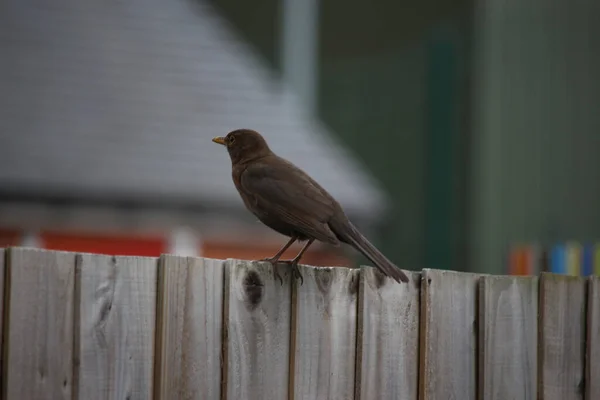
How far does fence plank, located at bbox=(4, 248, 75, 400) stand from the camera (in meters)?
3.22

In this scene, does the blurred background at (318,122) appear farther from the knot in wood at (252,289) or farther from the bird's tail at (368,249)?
the knot in wood at (252,289)

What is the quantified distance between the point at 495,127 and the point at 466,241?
1.81 m

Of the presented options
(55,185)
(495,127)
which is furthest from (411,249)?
(55,185)

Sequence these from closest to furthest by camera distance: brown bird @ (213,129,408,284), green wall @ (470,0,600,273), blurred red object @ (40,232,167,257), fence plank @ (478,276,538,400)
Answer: fence plank @ (478,276,538,400) → brown bird @ (213,129,408,284) → blurred red object @ (40,232,167,257) → green wall @ (470,0,600,273)

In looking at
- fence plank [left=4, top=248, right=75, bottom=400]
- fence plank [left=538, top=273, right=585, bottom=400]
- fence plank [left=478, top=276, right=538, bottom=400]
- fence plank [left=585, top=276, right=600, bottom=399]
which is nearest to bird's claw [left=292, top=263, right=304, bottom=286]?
fence plank [left=478, top=276, right=538, bottom=400]

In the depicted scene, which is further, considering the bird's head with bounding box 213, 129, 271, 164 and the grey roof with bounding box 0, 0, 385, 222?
the grey roof with bounding box 0, 0, 385, 222

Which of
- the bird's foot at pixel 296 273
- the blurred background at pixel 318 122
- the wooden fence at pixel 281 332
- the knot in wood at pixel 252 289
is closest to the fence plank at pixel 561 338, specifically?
the wooden fence at pixel 281 332

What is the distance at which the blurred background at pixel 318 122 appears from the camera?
33.1ft

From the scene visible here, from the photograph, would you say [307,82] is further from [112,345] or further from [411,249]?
[112,345]

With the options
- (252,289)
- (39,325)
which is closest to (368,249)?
(252,289)

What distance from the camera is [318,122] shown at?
658 inches

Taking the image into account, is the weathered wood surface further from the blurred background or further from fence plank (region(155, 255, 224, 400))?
the blurred background

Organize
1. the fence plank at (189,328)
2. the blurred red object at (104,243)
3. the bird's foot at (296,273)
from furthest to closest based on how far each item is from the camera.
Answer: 1. the blurred red object at (104,243)
2. the bird's foot at (296,273)
3. the fence plank at (189,328)

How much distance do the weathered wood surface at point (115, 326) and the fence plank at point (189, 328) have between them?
4 centimetres
